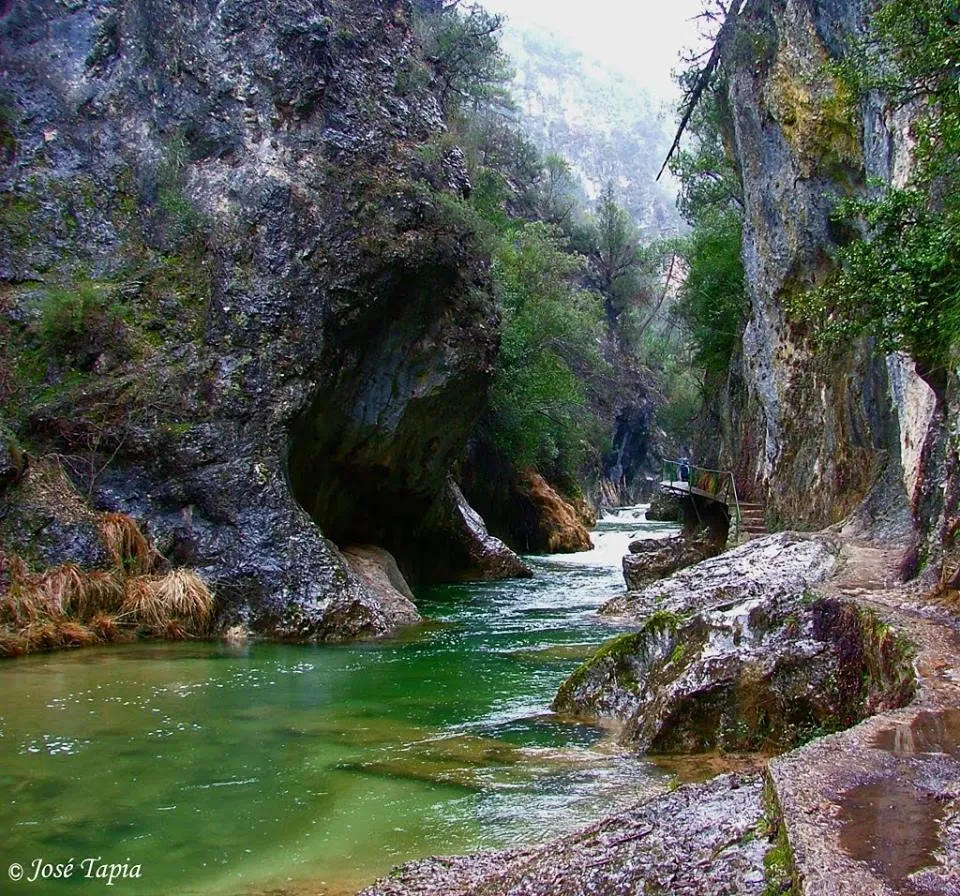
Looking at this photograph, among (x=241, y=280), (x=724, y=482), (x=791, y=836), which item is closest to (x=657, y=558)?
(x=724, y=482)

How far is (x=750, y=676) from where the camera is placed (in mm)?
6395

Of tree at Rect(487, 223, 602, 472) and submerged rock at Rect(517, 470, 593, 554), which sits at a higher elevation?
tree at Rect(487, 223, 602, 472)

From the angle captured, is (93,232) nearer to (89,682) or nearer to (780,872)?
(89,682)

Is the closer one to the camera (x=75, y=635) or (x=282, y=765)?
(x=282, y=765)

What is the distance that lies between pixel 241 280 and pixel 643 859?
13033 millimetres

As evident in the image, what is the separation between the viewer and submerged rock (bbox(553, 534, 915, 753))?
6.04m

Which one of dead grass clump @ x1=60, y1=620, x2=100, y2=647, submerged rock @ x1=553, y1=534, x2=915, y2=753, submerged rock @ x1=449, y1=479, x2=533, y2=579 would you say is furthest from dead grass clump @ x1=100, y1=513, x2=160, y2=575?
submerged rock @ x1=449, y1=479, x2=533, y2=579

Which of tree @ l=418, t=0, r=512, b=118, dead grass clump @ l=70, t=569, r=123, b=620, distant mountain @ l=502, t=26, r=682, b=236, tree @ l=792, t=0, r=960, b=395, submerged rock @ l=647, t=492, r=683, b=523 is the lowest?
submerged rock @ l=647, t=492, r=683, b=523

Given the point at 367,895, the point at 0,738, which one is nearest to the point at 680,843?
the point at 367,895

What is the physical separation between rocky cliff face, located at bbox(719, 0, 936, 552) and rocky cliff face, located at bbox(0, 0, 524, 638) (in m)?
6.53

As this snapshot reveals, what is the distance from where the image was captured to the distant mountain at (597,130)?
494 feet

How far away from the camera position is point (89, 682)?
9.02m

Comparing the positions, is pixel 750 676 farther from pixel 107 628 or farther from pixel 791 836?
pixel 107 628

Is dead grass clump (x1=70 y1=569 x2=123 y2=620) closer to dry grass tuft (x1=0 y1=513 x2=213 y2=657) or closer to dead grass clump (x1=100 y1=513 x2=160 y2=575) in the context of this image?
dry grass tuft (x1=0 y1=513 x2=213 y2=657)
